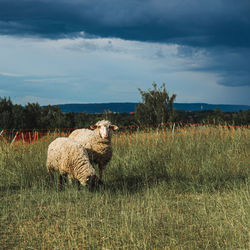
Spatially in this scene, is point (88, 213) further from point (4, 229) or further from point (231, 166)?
point (231, 166)

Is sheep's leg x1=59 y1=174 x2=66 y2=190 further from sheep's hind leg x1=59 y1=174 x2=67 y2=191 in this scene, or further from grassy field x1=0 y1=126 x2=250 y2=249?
grassy field x1=0 y1=126 x2=250 y2=249

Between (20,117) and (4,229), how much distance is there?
59.0ft

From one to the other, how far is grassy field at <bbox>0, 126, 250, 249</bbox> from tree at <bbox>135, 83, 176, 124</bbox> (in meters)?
8.37

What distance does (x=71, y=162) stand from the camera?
5914 millimetres

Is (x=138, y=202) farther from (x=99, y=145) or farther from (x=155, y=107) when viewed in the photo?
(x=155, y=107)

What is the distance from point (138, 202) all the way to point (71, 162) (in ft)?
5.53

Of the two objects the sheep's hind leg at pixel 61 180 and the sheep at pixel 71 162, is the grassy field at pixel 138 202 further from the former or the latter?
the sheep at pixel 71 162

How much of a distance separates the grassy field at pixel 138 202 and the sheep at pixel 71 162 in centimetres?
27

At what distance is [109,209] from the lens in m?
4.91

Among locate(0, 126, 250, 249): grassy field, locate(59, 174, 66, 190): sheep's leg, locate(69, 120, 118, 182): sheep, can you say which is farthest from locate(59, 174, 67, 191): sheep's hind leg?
locate(69, 120, 118, 182): sheep

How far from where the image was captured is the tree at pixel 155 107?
1792cm

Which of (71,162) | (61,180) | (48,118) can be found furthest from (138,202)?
(48,118)

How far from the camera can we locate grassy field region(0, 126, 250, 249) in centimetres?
379

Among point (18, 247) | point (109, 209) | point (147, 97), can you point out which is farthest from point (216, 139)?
point (147, 97)
